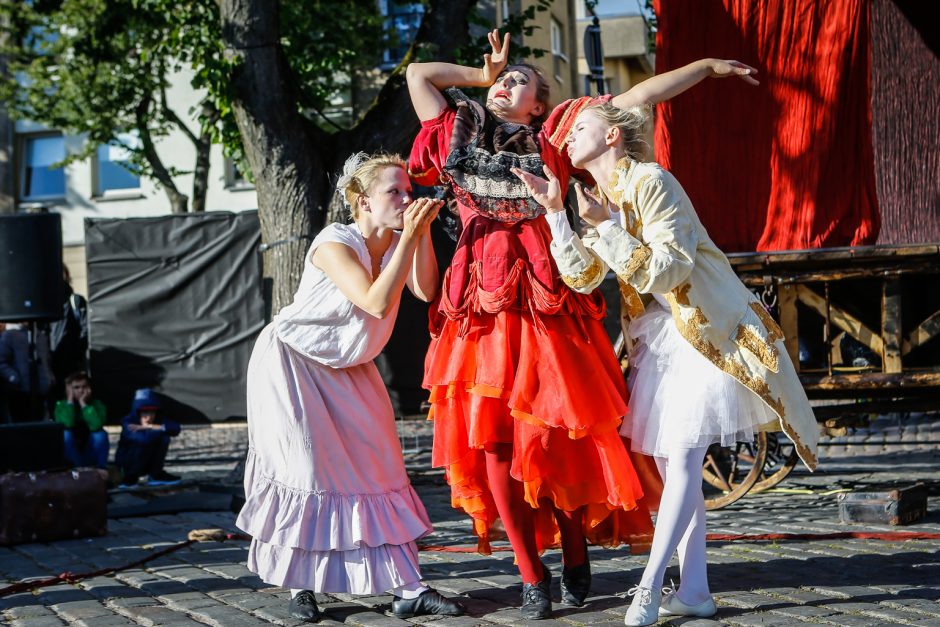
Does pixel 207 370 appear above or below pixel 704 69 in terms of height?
below

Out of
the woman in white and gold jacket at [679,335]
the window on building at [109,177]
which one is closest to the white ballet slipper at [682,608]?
the woman in white and gold jacket at [679,335]

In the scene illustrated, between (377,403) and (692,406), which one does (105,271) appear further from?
(692,406)

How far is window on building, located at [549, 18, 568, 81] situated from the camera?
27.1 m

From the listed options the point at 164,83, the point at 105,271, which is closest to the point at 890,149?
the point at 105,271

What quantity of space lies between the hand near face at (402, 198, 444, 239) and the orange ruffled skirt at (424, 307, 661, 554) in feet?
1.16

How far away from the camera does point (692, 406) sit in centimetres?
379

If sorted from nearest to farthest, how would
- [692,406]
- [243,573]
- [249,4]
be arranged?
[692,406] < [243,573] < [249,4]

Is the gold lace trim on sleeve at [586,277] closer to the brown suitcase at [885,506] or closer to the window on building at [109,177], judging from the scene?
the brown suitcase at [885,506]

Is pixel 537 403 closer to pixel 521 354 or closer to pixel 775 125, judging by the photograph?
pixel 521 354

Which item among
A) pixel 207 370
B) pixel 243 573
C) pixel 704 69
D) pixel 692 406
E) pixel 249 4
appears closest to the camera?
pixel 692 406

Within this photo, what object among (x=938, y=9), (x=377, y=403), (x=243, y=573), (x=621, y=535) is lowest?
(x=243, y=573)

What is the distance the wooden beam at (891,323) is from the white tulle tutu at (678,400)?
1665mm

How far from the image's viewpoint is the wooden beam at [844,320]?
5500 millimetres

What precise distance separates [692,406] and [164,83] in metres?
16.1
